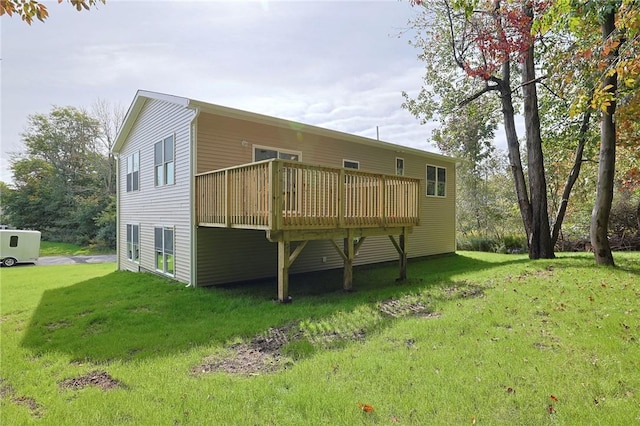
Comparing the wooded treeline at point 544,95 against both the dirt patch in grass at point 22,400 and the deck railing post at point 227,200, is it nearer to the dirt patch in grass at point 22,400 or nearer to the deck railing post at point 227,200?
the deck railing post at point 227,200

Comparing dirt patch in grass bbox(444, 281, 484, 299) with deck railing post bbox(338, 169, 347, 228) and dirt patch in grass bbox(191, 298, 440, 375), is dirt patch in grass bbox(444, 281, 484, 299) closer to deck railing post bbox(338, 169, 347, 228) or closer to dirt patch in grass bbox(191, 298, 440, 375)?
dirt patch in grass bbox(191, 298, 440, 375)

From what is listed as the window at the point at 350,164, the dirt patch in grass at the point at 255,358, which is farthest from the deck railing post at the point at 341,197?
the window at the point at 350,164

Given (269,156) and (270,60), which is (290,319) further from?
(270,60)

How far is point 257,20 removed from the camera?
7.18 metres

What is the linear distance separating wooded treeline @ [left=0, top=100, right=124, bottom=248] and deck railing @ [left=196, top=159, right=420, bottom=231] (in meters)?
22.2

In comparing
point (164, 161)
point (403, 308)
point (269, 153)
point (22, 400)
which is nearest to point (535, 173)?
point (403, 308)

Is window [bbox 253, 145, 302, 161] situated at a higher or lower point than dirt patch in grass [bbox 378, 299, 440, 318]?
higher

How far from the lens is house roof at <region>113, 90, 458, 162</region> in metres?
8.45

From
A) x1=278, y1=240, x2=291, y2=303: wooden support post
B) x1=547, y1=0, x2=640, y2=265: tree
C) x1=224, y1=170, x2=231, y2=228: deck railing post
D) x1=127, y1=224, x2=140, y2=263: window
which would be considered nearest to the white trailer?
x1=127, y1=224, x2=140, y2=263: window

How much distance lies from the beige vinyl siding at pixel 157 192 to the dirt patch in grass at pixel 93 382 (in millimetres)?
4973

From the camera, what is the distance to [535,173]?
38.4 ft

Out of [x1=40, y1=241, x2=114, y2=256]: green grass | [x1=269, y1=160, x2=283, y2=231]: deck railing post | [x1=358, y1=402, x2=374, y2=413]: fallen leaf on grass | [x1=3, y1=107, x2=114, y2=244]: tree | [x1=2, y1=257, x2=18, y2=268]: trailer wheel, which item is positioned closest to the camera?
[x1=358, y1=402, x2=374, y2=413]: fallen leaf on grass

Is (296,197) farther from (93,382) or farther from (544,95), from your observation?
(544,95)

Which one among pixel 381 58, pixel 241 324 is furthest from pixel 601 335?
pixel 381 58
